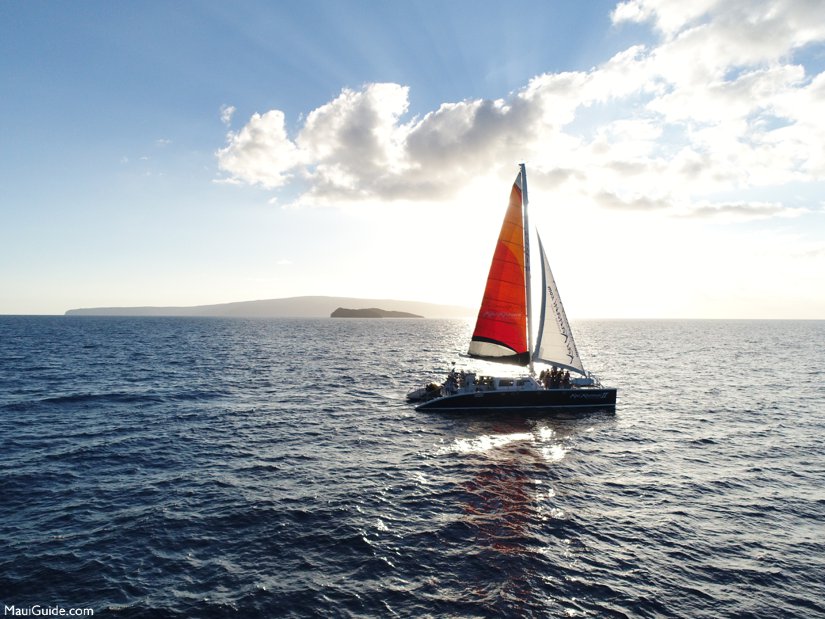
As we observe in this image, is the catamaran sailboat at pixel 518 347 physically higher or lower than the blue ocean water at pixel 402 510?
higher

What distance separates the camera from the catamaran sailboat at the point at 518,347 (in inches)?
1388

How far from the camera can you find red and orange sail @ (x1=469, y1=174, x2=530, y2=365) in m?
36.1

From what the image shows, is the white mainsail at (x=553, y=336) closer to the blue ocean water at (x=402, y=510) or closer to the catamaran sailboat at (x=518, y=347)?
the catamaran sailboat at (x=518, y=347)

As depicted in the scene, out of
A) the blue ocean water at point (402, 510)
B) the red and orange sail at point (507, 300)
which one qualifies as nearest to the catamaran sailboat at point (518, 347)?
the red and orange sail at point (507, 300)

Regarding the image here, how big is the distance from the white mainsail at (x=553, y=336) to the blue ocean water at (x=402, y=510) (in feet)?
16.1

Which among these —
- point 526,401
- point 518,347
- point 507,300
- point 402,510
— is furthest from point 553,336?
point 402,510

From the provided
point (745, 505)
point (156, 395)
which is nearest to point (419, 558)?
point (745, 505)

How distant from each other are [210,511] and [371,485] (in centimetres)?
676

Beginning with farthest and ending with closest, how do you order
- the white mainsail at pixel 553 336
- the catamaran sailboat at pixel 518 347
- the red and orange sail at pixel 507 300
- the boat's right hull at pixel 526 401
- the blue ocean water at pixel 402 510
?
the white mainsail at pixel 553 336 → the red and orange sail at pixel 507 300 → the catamaran sailboat at pixel 518 347 → the boat's right hull at pixel 526 401 → the blue ocean water at pixel 402 510

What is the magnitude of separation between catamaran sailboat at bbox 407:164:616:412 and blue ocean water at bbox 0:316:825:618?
6.30ft

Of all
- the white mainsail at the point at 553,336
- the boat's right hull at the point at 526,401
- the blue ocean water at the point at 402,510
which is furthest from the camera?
the white mainsail at the point at 553,336

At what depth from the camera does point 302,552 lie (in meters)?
15.0

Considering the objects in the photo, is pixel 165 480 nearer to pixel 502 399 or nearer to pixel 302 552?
pixel 302 552

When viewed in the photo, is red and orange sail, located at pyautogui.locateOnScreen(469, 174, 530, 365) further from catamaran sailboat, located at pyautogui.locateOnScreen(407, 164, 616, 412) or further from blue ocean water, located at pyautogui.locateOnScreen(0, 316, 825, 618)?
blue ocean water, located at pyautogui.locateOnScreen(0, 316, 825, 618)
